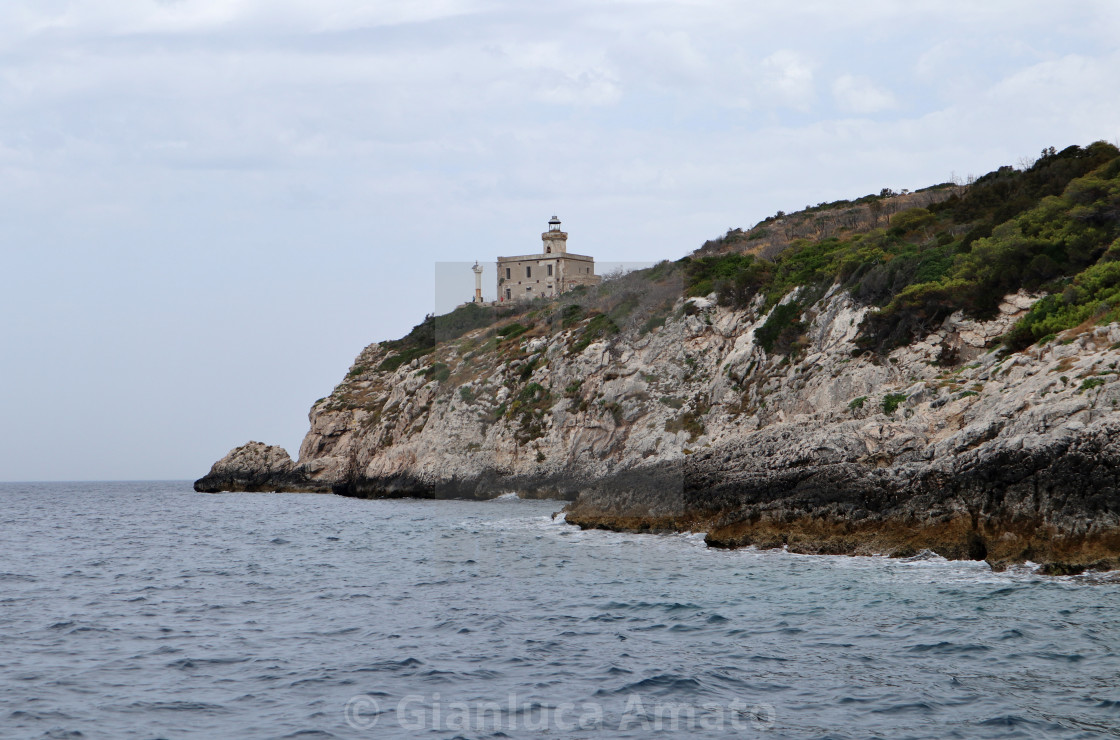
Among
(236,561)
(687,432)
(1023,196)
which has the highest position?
(1023,196)

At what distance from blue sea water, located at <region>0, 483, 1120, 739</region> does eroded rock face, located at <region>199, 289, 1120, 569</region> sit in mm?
1457

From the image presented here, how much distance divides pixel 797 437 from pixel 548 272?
66896 mm

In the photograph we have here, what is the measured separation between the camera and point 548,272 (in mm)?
92812

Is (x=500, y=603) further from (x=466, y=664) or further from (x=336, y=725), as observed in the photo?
(x=336, y=725)

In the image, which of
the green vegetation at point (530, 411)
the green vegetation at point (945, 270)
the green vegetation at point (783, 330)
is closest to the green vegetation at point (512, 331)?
the green vegetation at point (945, 270)

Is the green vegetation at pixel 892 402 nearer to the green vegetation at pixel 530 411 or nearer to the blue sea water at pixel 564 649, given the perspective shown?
the blue sea water at pixel 564 649

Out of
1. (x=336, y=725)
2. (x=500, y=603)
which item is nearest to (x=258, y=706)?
(x=336, y=725)

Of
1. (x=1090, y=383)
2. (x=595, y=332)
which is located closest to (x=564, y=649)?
(x=1090, y=383)

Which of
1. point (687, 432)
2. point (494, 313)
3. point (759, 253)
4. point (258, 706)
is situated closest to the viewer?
point (258, 706)

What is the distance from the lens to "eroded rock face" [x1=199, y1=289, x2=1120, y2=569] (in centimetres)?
2067

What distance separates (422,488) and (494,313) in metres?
30.0

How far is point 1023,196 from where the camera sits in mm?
40500

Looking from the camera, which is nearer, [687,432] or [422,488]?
[687,432]

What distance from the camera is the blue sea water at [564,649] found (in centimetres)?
1130
